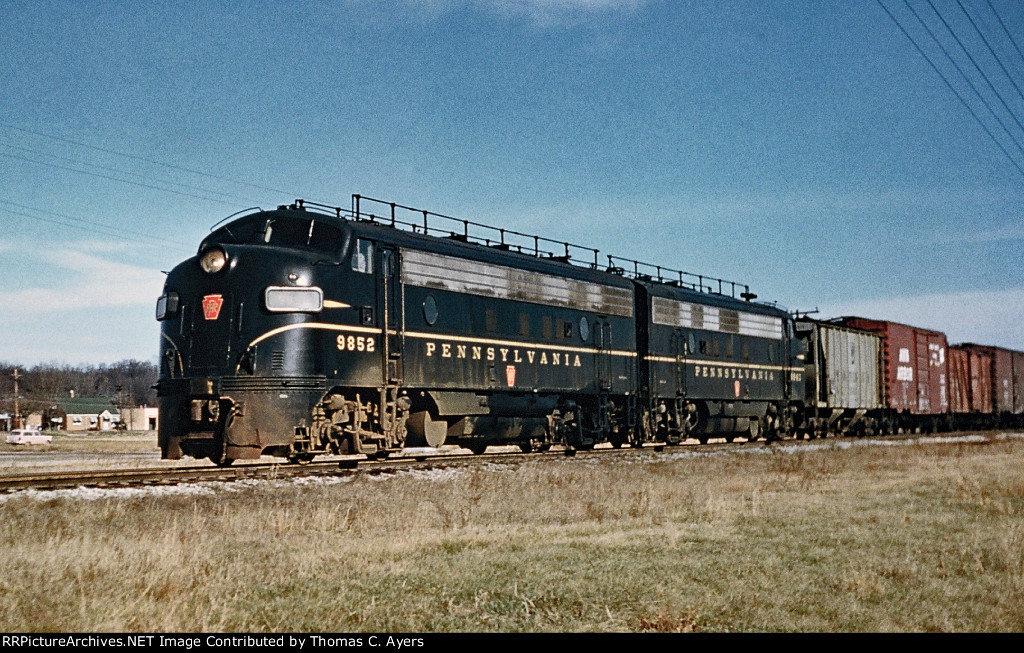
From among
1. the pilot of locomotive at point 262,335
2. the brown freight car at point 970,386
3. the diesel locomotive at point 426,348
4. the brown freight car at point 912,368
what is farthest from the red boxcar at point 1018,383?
the pilot of locomotive at point 262,335

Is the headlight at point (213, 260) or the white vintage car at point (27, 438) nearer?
the headlight at point (213, 260)

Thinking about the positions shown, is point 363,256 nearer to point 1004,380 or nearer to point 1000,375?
point 1000,375

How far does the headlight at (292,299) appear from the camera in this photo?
1681cm

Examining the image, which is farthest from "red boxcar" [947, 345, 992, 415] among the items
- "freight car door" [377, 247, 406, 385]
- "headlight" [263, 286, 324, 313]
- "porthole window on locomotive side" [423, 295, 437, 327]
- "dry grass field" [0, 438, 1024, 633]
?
"headlight" [263, 286, 324, 313]

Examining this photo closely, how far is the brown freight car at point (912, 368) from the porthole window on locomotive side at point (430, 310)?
2771 centimetres

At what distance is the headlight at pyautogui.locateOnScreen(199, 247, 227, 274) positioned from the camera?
17.2m

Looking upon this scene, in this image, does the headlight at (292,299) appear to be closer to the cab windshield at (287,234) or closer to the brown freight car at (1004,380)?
the cab windshield at (287,234)

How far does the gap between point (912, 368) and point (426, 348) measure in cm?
3172

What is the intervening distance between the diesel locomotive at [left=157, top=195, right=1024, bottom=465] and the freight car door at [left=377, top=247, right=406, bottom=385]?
1.3 inches

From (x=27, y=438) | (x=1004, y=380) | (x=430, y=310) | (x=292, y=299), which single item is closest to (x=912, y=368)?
(x=1004, y=380)

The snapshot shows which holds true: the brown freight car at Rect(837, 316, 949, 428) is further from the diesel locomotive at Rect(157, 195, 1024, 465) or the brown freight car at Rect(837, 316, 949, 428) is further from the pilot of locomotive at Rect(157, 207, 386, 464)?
the pilot of locomotive at Rect(157, 207, 386, 464)

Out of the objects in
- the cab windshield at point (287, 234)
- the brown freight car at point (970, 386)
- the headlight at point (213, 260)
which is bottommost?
the brown freight car at point (970, 386)
